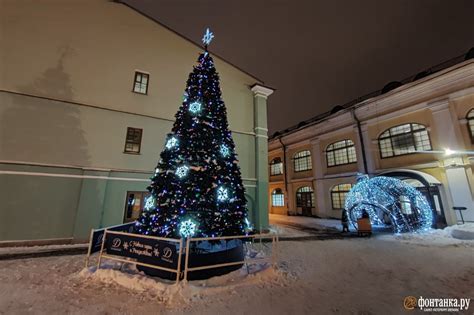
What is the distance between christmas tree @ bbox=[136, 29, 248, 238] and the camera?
5.40 meters

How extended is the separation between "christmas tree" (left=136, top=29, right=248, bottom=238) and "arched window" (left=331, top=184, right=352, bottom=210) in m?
13.9

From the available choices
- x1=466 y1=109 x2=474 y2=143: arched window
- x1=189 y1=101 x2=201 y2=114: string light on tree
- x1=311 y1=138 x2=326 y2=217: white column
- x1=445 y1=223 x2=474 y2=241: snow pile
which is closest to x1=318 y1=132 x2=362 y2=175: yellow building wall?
x1=311 y1=138 x2=326 y2=217: white column

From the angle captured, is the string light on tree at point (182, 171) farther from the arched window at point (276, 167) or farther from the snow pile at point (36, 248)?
the arched window at point (276, 167)

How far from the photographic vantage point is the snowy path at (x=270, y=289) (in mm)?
3561

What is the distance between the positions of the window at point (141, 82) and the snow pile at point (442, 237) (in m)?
14.4

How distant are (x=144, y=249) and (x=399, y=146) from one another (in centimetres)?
1681

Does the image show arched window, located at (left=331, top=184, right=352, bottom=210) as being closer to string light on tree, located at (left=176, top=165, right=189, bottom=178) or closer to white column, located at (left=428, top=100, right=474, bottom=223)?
white column, located at (left=428, top=100, right=474, bottom=223)

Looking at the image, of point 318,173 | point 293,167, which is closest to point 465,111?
point 318,173

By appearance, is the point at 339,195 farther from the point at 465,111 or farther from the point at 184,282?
the point at 184,282

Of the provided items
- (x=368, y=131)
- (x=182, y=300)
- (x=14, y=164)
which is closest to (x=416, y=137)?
(x=368, y=131)

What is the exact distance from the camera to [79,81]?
9.77 metres

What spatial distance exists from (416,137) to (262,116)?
1032cm

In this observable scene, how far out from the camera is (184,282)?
4227mm

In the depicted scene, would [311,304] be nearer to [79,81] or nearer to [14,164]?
[14,164]
